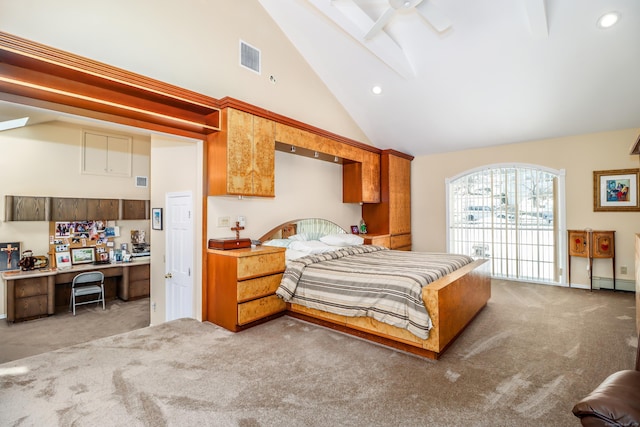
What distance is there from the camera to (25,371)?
2.48 metres

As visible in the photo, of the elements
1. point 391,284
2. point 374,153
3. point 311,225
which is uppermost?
point 374,153

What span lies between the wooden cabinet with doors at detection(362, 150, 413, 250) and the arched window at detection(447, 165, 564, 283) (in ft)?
3.00

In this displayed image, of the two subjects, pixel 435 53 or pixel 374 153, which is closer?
pixel 435 53

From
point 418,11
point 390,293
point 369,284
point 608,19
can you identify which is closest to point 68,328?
point 369,284

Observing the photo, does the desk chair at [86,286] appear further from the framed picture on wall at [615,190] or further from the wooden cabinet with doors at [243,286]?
the framed picture on wall at [615,190]

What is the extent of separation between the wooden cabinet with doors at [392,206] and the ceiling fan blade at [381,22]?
292cm

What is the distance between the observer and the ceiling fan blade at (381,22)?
323 cm

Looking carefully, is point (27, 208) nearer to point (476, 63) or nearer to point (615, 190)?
point (476, 63)

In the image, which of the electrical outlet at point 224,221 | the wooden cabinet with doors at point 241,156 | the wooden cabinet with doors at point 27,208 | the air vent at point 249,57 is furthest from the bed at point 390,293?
the wooden cabinet with doors at point 27,208

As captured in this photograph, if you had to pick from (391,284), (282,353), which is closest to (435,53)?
(391,284)

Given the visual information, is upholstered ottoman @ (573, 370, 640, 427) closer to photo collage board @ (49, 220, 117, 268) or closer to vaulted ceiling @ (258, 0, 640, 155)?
vaulted ceiling @ (258, 0, 640, 155)

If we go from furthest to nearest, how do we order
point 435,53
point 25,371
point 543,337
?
point 435,53, point 543,337, point 25,371

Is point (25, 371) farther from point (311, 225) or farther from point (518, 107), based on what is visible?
point (518, 107)

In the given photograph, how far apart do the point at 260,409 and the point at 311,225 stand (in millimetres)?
3339
